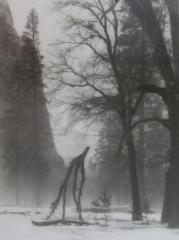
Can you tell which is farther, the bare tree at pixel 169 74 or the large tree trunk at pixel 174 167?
the bare tree at pixel 169 74

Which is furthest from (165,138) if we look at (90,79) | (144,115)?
(90,79)

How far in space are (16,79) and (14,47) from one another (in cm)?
754

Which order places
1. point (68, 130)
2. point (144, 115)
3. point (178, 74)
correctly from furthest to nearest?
point (144, 115) → point (68, 130) → point (178, 74)

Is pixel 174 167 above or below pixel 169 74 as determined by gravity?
below

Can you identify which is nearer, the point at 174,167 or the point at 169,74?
the point at 174,167

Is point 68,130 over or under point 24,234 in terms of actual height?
over

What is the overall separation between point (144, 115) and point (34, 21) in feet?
44.2

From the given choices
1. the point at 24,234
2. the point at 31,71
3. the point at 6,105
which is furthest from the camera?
the point at 6,105

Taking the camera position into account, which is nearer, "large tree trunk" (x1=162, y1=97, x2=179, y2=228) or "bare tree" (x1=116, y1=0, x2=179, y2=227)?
"large tree trunk" (x1=162, y1=97, x2=179, y2=228)

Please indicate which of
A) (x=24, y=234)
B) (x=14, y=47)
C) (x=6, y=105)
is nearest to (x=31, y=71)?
(x=14, y=47)

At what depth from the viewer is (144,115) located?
99.1ft

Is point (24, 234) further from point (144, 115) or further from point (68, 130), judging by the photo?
point (144, 115)

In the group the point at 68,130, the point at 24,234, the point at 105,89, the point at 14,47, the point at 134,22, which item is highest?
the point at 14,47

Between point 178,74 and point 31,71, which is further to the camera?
point 31,71
